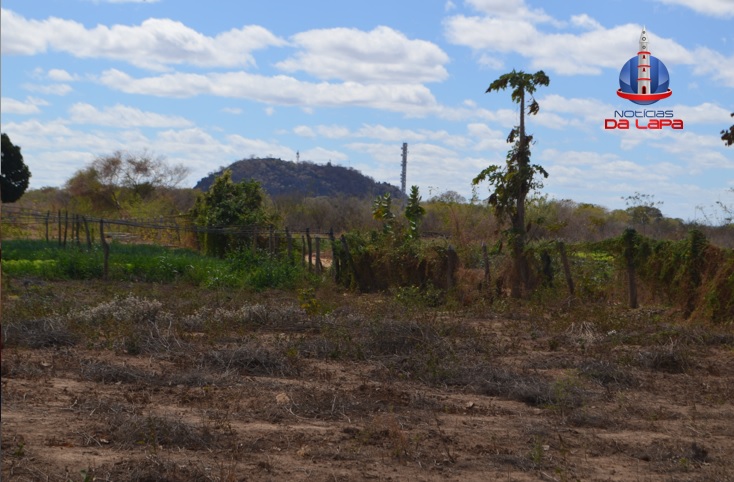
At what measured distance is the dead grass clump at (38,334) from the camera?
9.68m

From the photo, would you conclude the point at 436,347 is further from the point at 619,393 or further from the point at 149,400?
the point at 149,400

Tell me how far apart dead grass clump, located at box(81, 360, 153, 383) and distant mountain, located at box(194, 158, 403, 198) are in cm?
7183

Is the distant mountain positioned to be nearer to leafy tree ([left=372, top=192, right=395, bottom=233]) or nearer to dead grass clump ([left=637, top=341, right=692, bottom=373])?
leafy tree ([left=372, top=192, right=395, bottom=233])

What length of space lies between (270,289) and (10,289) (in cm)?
570

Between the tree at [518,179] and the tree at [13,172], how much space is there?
1110 inches

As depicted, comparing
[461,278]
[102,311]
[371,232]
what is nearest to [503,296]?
[461,278]

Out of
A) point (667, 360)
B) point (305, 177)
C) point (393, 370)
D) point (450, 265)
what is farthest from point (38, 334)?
point (305, 177)

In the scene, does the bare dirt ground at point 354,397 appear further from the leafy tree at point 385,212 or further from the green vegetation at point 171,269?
the leafy tree at point 385,212

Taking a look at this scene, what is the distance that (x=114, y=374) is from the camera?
313 inches

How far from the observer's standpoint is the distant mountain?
81.7 m

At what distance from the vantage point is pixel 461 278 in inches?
685

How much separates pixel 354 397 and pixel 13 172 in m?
39.2

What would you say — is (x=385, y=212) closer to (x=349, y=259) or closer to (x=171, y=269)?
(x=349, y=259)

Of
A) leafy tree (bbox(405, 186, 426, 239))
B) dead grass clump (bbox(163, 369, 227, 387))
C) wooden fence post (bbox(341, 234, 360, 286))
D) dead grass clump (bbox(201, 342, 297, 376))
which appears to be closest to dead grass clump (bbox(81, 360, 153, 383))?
dead grass clump (bbox(163, 369, 227, 387))
